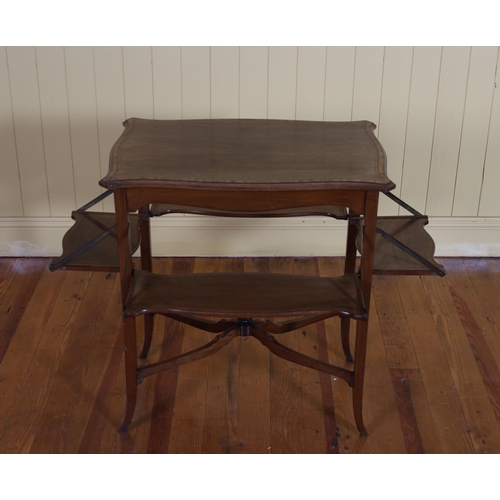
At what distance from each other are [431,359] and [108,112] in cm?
172

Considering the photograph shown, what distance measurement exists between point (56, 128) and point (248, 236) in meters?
1.01

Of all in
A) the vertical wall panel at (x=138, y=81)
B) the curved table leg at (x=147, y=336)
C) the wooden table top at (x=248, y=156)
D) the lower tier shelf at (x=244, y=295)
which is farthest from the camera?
the vertical wall panel at (x=138, y=81)

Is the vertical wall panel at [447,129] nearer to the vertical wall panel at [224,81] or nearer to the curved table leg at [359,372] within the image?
the vertical wall panel at [224,81]

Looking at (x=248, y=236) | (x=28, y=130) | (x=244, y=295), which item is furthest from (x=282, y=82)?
(x=244, y=295)

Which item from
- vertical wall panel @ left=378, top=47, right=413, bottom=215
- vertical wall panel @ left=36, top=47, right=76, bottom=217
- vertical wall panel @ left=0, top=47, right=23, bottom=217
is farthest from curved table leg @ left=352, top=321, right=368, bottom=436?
vertical wall panel @ left=0, top=47, right=23, bottom=217

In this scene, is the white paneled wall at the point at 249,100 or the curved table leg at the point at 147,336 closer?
the curved table leg at the point at 147,336

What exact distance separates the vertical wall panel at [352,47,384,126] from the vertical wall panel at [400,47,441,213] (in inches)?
5.8

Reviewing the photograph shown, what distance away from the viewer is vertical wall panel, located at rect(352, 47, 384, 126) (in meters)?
2.96

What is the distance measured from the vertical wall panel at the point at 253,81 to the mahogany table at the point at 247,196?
0.74m

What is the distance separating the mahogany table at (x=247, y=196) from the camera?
6.14 ft

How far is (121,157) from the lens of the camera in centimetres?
199

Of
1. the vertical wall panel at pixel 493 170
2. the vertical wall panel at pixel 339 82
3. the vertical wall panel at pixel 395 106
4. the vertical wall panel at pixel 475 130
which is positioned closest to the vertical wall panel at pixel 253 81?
the vertical wall panel at pixel 339 82

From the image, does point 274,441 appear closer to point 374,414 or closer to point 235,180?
point 374,414

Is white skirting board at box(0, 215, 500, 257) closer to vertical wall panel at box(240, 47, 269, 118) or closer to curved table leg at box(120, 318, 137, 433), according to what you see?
vertical wall panel at box(240, 47, 269, 118)
